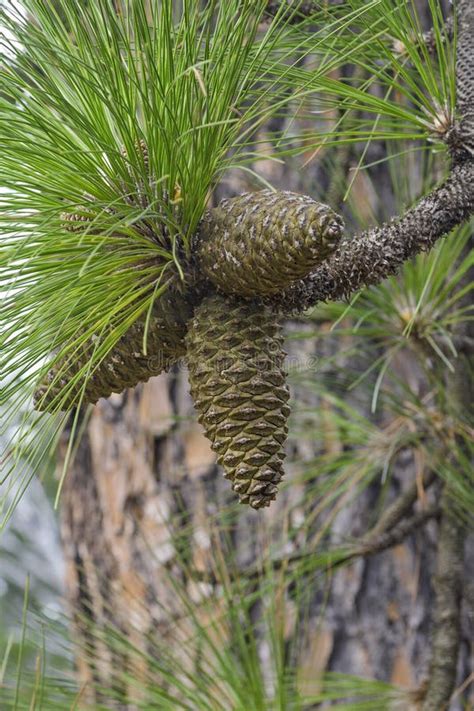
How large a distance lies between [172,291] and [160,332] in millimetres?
25

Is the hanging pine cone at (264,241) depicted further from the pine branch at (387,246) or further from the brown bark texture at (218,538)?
the brown bark texture at (218,538)

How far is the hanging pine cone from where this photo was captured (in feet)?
1.33

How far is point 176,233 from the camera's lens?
49 cm

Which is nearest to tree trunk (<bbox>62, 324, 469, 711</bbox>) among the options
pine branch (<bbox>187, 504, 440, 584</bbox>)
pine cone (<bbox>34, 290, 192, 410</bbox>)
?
pine branch (<bbox>187, 504, 440, 584</bbox>)

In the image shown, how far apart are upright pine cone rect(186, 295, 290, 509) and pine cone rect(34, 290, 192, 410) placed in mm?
25

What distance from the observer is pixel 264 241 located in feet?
1.41

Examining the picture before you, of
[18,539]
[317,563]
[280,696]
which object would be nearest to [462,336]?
[317,563]

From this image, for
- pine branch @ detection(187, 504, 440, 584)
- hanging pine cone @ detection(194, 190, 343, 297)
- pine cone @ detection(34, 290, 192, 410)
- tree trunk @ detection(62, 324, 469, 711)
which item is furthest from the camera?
tree trunk @ detection(62, 324, 469, 711)

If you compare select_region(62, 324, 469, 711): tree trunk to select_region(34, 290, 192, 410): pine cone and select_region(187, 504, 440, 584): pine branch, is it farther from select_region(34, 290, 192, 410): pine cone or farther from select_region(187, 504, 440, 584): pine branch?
select_region(34, 290, 192, 410): pine cone

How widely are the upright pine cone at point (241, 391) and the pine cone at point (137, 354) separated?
0.08ft

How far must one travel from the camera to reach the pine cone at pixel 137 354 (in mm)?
507

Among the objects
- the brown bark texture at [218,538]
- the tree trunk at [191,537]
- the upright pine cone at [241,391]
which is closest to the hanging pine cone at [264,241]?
the upright pine cone at [241,391]

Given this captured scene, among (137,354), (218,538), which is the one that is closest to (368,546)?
(218,538)

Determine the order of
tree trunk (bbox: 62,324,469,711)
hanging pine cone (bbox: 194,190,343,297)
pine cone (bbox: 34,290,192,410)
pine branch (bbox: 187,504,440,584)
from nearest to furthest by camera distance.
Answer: hanging pine cone (bbox: 194,190,343,297)
pine cone (bbox: 34,290,192,410)
pine branch (bbox: 187,504,440,584)
tree trunk (bbox: 62,324,469,711)
